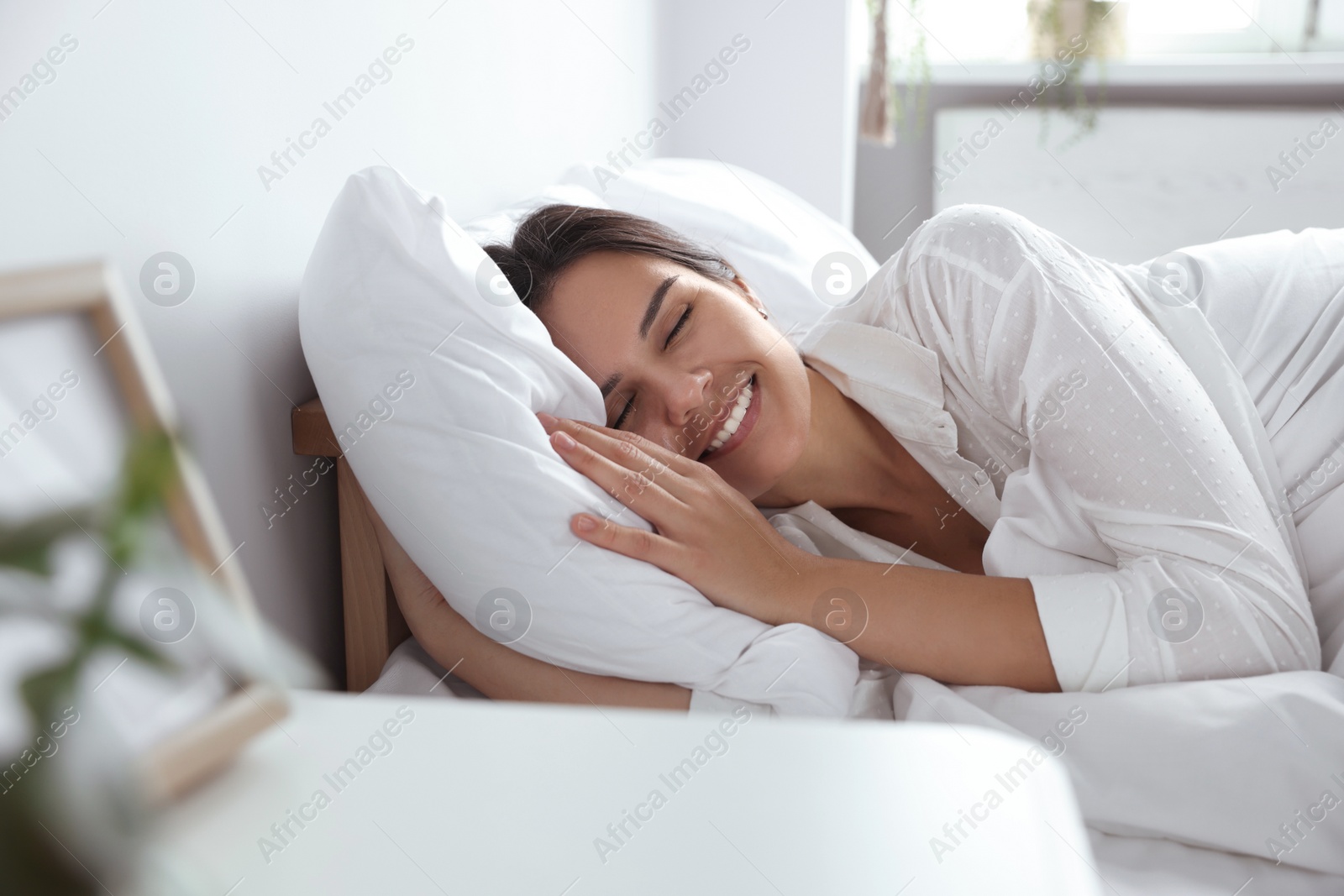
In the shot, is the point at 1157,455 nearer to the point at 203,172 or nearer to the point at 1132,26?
the point at 203,172

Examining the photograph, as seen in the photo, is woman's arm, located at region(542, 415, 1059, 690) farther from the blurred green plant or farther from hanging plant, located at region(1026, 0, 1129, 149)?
hanging plant, located at region(1026, 0, 1129, 149)

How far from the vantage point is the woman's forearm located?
871mm

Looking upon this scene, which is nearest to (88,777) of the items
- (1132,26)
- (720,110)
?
(720,110)

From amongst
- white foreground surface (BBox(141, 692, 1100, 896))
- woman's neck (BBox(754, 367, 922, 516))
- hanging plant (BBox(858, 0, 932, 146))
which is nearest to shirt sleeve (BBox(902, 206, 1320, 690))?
woman's neck (BBox(754, 367, 922, 516))

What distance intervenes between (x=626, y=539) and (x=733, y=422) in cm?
27

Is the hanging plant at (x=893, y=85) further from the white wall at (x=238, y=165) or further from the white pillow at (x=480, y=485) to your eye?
the white pillow at (x=480, y=485)

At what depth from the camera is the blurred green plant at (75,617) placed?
182 mm

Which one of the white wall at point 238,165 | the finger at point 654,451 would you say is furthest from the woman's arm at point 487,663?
the finger at point 654,451

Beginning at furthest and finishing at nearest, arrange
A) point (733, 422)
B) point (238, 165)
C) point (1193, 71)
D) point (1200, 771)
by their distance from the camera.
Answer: point (1193, 71) < point (733, 422) < point (238, 165) < point (1200, 771)

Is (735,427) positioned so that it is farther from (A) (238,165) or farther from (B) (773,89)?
(B) (773,89)

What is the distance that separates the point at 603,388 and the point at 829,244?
80 centimetres

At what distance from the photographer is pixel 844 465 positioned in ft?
3.84

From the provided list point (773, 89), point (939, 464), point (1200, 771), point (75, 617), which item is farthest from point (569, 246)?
point (773, 89)

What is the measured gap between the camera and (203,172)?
796 mm
